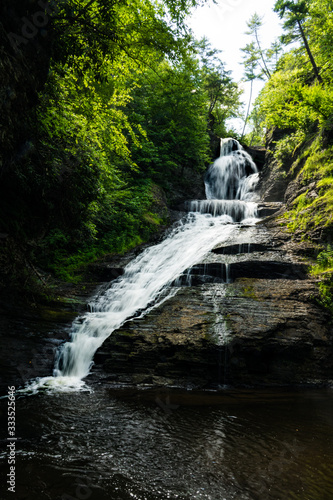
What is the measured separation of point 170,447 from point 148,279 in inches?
230

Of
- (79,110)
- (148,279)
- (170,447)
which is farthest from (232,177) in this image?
(170,447)

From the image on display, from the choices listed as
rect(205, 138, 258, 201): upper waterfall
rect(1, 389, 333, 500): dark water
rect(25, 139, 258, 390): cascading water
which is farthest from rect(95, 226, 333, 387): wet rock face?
rect(205, 138, 258, 201): upper waterfall

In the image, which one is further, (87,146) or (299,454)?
(87,146)

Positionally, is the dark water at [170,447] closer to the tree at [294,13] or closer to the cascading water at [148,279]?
the cascading water at [148,279]

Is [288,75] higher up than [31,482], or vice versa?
[288,75]

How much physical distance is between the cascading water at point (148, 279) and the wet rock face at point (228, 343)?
504 millimetres

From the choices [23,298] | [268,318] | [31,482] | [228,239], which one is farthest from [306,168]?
[31,482]

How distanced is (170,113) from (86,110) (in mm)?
12229

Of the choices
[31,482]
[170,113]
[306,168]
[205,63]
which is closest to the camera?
[31,482]

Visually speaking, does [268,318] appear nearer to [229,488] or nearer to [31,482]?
[229,488]

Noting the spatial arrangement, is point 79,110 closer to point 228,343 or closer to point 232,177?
point 228,343

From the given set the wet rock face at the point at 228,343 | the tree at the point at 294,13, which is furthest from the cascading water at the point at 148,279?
the tree at the point at 294,13

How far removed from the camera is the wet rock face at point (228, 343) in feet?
19.7

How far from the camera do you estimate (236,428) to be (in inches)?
157
